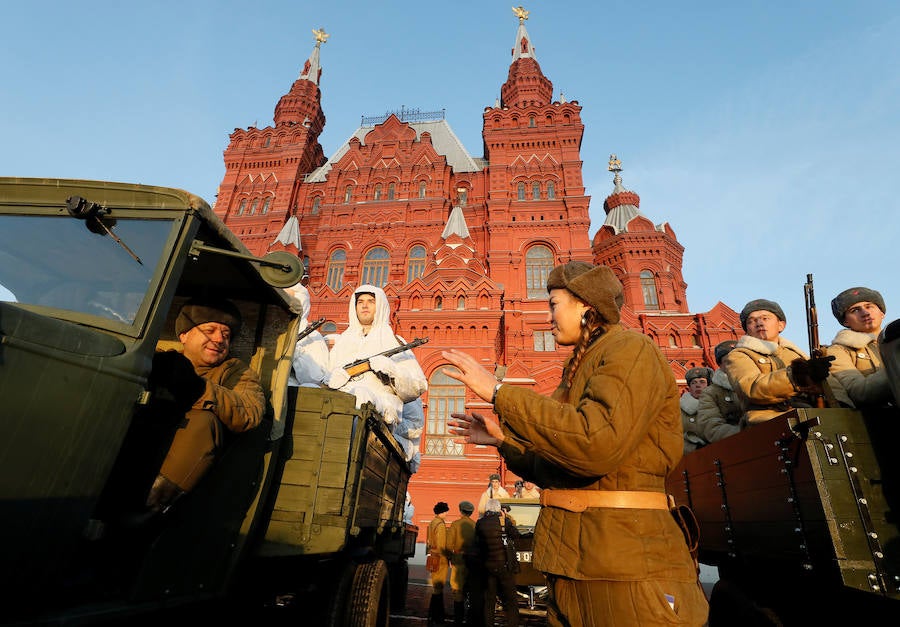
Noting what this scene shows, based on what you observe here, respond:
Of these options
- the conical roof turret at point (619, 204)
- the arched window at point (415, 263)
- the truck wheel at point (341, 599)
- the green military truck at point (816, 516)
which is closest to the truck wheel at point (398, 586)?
the truck wheel at point (341, 599)

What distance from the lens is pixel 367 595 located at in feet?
10.2

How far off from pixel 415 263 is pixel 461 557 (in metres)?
18.1

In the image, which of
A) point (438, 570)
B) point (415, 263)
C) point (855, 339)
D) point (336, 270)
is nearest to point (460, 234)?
point (415, 263)

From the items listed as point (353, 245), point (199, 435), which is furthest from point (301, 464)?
point (353, 245)

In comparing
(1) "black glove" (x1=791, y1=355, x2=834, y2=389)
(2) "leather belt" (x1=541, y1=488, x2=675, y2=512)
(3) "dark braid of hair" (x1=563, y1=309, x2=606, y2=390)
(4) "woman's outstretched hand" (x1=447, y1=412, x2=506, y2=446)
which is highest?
(1) "black glove" (x1=791, y1=355, x2=834, y2=389)

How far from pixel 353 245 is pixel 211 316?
22363mm

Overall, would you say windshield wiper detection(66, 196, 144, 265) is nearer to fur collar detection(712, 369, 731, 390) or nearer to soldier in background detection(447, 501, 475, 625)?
fur collar detection(712, 369, 731, 390)

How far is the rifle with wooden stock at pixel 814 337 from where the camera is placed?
2456 millimetres

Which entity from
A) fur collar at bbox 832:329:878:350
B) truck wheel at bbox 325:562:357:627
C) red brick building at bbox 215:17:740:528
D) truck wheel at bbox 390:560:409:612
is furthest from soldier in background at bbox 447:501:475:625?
red brick building at bbox 215:17:740:528

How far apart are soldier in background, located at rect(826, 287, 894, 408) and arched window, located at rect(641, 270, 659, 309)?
21.2 meters

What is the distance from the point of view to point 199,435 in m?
1.94

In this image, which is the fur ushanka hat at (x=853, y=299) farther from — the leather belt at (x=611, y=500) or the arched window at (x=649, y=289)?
the arched window at (x=649, y=289)

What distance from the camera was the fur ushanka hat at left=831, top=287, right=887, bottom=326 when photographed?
10.1 feet

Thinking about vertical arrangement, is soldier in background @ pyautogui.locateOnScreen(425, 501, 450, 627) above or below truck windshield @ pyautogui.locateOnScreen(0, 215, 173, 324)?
below
